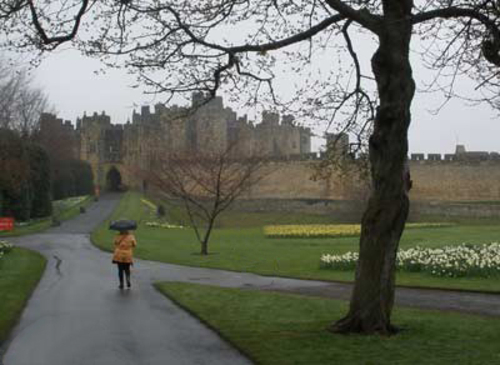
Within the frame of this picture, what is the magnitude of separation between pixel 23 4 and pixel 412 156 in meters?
62.9

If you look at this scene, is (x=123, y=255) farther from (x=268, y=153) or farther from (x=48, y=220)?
(x=268, y=153)

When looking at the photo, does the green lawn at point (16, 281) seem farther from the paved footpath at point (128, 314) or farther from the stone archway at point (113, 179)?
the stone archway at point (113, 179)

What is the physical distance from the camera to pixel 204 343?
410 inches

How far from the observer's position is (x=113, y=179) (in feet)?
333

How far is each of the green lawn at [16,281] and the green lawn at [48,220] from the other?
14169mm

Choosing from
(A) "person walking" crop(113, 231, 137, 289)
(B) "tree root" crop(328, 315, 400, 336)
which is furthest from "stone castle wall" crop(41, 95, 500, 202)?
(B) "tree root" crop(328, 315, 400, 336)

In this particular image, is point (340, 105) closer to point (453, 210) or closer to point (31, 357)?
point (31, 357)

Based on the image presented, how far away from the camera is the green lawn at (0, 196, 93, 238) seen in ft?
143

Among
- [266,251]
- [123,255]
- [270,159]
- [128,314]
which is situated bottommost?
[266,251]

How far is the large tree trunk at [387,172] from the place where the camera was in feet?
34.0

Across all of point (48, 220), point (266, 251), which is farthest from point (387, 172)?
point (48, 220)

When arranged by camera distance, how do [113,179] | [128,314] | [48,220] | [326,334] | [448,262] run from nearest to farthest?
[326,334] → [128,314] → [448,262] → [48,220] → [113,179]

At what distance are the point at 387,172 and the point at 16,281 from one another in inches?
444

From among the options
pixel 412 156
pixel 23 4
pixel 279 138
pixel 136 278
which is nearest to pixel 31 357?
pixel 23 4
